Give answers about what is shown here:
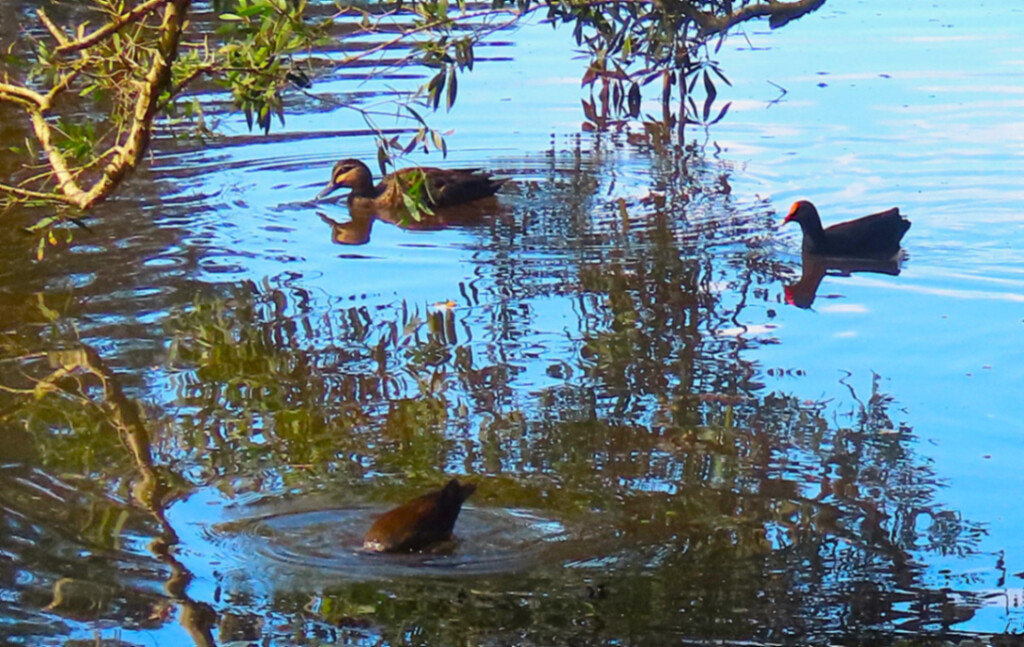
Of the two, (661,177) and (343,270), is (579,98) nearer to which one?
(661,177)

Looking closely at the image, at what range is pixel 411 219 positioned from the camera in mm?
11734

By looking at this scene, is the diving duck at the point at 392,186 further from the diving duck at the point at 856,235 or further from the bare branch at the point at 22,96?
the bare branch at the point at 22,96

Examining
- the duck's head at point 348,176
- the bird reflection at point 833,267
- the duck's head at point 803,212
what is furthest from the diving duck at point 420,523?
the duck's head at point 348,176

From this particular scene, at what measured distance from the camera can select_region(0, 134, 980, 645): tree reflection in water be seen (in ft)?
18.5

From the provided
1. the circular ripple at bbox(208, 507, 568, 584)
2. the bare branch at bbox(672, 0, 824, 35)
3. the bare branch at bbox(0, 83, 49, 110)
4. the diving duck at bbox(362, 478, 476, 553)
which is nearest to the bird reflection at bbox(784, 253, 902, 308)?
the bare branch at bbox(672, 0, 824, 35)

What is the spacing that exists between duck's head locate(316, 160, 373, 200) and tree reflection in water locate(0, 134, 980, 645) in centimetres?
246

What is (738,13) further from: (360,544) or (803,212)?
(360,544)

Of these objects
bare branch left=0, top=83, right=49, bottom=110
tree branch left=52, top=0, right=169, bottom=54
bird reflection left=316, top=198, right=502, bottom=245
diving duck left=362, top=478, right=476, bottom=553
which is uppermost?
tree branch left=52, top=0, right=169, bottom=54

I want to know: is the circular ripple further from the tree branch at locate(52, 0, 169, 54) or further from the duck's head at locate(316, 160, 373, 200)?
the duck's head at locate(316, 160, 373, 200)

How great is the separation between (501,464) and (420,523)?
3.40ft

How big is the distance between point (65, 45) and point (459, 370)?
3.07 metres

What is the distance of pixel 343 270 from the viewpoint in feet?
34.0

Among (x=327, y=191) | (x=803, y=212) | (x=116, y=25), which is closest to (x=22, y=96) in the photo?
(x=116, y=25)

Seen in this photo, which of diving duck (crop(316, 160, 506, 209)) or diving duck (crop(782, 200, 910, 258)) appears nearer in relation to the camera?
diving duck (crop(782, 200, 910, 258))
